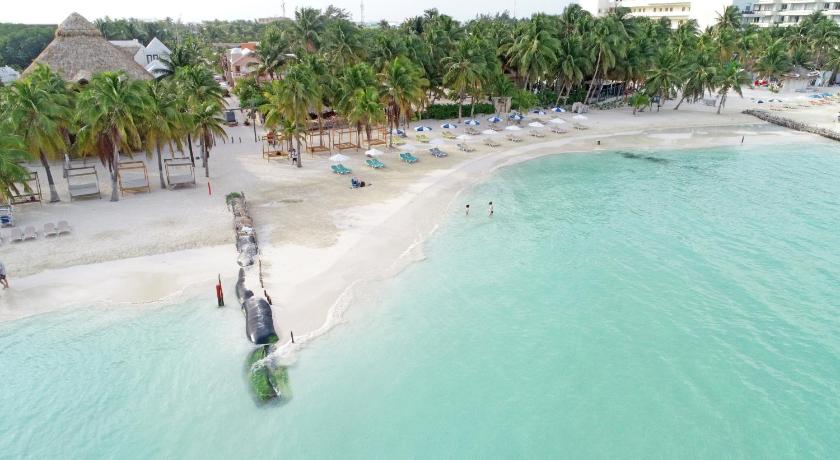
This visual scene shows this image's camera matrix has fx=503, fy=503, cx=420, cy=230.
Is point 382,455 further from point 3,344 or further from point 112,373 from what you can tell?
point 3,344

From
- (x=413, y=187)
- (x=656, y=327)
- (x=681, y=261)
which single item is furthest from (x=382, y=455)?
(x=413, y=187)

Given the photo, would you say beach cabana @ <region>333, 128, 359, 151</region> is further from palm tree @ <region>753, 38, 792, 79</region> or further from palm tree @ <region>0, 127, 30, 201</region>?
palm tree @ <region>753, 38, 792, 79</region>

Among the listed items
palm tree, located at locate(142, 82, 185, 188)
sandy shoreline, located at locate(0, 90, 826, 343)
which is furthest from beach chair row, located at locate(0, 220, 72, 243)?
palm tree, located at locate(142, 82, 185, 188)

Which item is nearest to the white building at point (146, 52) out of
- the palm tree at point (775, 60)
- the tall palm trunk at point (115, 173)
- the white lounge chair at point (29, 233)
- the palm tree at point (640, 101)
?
the tall palm trunk at point (115, 173)

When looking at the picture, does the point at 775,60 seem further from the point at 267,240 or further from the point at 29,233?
the point at 29,233

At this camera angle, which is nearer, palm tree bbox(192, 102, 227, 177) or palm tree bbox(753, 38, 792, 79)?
palm tree bbox(192, 102, 227, 177)

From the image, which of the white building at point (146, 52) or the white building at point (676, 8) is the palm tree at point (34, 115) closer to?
the white building at point (146, 52)
